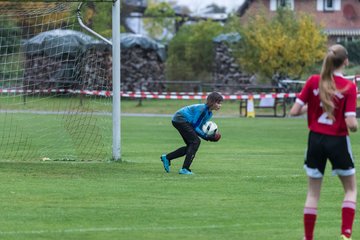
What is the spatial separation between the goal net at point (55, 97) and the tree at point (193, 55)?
22539 mm

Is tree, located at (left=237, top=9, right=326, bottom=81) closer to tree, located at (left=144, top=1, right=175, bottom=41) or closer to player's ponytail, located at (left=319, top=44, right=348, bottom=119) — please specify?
tree, located at (left=144, top=1, right=175, bottom=41)

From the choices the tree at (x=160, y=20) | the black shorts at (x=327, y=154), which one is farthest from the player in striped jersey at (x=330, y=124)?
the tree at (x=160, y=20)

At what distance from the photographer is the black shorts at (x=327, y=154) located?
9578 mm

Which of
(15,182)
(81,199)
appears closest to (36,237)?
(81,199)

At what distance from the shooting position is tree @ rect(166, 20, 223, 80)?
5566 centimetres

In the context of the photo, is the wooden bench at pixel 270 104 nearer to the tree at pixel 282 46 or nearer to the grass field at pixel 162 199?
the tree at pixel 282 46

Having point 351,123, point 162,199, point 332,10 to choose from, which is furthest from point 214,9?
point 351,123

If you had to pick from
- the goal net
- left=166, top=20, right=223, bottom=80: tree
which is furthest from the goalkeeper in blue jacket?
left=166, top=20, right=223, bottom=80: tree

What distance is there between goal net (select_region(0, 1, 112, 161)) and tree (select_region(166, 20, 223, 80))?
2254cm

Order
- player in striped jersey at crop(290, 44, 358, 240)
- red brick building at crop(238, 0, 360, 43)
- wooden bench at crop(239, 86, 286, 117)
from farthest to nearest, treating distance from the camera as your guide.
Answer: red brick building at crop(238, 0, 360, 43) → wooden bench at crop(239, 86, 286, 117) → player in striped jersey at crop(290, 44, 358, 240)

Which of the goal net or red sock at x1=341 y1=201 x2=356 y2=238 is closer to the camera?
red sock at x1=341 y1=201 x2=356 y2=238

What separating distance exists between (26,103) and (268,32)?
20757mm

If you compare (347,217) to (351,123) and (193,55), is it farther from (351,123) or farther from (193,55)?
(193,55)

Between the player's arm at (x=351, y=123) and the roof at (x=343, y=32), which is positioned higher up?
the roof at (x=343, y=32)
